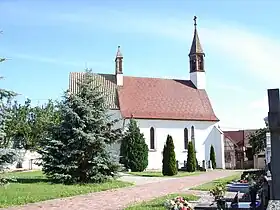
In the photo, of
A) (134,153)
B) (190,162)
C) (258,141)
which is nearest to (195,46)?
(258,141)

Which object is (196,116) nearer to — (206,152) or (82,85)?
(206,152)

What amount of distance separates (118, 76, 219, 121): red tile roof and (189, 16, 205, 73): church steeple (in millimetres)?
2331

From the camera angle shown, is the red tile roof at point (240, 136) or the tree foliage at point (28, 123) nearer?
the tree foliage at point (28, 123)

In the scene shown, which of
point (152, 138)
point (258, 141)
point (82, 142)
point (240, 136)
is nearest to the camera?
point (82, 142)

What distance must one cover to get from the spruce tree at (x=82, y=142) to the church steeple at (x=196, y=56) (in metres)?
32.9

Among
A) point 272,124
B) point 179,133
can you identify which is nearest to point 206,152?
point 179,133

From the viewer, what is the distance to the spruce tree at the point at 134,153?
4150 cm

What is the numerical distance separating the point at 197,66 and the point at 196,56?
133 centimetres

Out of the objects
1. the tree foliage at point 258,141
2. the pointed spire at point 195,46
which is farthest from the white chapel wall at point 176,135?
the pointed spire at point 195,46

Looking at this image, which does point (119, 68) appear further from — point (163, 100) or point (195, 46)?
point (195, 46)

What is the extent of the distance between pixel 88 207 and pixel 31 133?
37.8 m

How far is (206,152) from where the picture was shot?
52.6 metres

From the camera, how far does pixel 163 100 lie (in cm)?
5197

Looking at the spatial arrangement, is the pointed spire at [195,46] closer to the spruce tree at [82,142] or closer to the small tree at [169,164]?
the small tree at [169,164]
